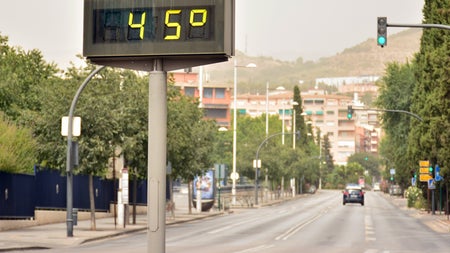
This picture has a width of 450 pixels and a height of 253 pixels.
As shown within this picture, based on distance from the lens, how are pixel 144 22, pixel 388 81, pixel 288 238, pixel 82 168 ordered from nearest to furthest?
1. pixel 144 22
2. pixel 288 238
3. pixel 82 168
4. pixel 388 81

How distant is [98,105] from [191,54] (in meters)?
28.9

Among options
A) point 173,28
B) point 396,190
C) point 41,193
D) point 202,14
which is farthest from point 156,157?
point 396,190

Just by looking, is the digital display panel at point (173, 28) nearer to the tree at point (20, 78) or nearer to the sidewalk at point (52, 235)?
the sidewalk at point (52, 235)

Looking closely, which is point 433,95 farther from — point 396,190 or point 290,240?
point 396,190

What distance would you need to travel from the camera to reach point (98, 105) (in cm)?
4247

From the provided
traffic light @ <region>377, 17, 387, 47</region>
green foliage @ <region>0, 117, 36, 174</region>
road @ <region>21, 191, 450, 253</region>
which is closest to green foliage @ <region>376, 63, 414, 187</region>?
road @ <region>21, 191, 450, 253</region>

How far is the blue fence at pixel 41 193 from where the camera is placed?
139 ft

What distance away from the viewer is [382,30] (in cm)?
3216

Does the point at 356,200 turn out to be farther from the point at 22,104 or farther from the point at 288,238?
the point at 288,238

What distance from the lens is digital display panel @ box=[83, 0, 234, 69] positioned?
547 inches

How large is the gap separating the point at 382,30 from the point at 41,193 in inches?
857

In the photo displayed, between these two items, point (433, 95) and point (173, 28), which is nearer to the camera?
point (173, 28)

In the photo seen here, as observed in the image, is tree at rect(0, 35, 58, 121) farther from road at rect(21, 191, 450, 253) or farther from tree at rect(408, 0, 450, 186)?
tree at rect(408, 0, 450, 186)

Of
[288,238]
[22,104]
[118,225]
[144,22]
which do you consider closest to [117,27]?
[144,22]
